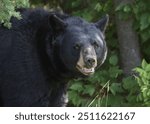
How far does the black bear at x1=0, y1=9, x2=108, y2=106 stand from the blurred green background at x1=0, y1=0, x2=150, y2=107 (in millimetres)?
1433

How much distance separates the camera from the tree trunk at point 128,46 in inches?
403

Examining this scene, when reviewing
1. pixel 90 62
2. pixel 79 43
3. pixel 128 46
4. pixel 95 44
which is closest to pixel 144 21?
pixel 128 46

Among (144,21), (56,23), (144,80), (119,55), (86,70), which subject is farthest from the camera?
(119,55)

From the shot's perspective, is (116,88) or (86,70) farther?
(116,88)

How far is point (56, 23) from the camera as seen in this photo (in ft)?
26.8

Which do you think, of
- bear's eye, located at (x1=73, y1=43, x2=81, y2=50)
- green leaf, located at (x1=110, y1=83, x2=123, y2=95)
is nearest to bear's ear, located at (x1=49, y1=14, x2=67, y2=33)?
bear's eye, located at (x1=73, y1=43, x2=81, y2=50)

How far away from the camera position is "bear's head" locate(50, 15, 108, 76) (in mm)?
7855

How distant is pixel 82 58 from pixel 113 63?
2.43 meters

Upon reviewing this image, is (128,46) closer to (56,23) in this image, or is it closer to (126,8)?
(126,8)

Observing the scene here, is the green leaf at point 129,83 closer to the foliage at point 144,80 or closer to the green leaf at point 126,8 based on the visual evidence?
the foliage at point 144,80

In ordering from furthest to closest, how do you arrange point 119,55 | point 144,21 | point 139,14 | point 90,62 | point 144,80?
point 119,55 < point 139,14 < point 144,21 < point 144,80 < point 90,62

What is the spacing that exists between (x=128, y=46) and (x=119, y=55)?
327mm

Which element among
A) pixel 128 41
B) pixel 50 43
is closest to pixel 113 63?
pixel 128 41

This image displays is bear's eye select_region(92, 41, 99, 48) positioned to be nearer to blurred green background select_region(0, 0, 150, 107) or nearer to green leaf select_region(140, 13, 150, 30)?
blurred green background select_region(0, 0, 150, 107)
